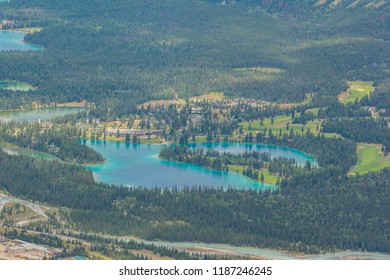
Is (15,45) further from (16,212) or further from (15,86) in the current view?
(16,212)

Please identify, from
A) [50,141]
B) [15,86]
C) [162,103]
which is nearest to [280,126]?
[162,103]

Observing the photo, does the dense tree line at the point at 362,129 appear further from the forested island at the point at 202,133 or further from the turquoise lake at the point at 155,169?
the turquoise lake at the point at 155,169

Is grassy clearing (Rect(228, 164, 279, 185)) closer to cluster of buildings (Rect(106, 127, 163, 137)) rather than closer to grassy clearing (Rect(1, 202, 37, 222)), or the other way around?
cluster of buildings (Rect(106, 127, 163, 137))

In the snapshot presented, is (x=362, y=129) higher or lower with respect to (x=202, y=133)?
higher

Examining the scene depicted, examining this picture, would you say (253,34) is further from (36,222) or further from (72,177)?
(36,222)

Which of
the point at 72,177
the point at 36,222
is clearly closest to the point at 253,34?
the point at 72,177
